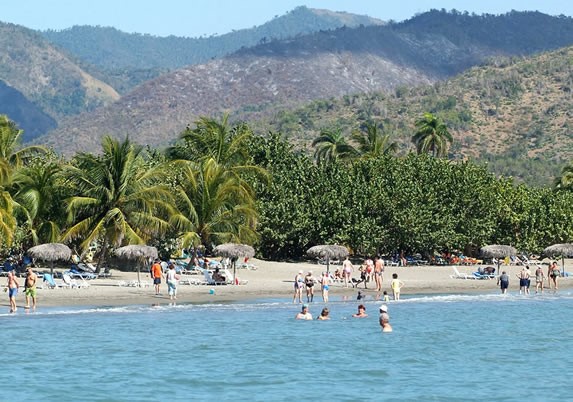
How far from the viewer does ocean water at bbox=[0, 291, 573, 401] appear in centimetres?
2861

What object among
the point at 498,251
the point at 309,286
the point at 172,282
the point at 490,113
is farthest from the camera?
the point at 490,113

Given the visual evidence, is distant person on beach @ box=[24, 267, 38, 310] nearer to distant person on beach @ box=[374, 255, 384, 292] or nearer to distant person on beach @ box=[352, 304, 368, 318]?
distant person on beach @ box=[352, 304, 368, 318]

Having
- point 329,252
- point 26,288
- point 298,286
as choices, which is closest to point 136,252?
point 298,286

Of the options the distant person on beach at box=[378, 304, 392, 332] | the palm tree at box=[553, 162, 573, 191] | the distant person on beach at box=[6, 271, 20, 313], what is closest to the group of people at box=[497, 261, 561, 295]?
the distant person on beach at box=[378, 304, 392, 332]

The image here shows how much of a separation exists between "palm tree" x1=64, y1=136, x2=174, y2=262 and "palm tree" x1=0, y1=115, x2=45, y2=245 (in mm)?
2731

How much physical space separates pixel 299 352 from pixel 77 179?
65.6ft

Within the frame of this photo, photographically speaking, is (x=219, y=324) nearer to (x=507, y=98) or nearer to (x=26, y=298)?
(x=26, y=298)

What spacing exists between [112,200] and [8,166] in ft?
15.3

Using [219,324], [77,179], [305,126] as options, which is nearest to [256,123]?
[305,126]

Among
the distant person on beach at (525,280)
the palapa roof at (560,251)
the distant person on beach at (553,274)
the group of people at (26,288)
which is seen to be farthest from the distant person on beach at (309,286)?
the palapa roof at (560,251)

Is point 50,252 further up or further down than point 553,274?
further up

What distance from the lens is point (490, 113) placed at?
171125mm

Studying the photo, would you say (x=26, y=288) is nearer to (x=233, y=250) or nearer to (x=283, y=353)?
(x=283, y=353)

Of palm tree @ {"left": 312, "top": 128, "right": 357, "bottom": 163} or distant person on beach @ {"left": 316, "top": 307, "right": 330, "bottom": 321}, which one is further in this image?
palm tree @ {"left": 312, "top": 128, "right": 357, "bottom": 163}
